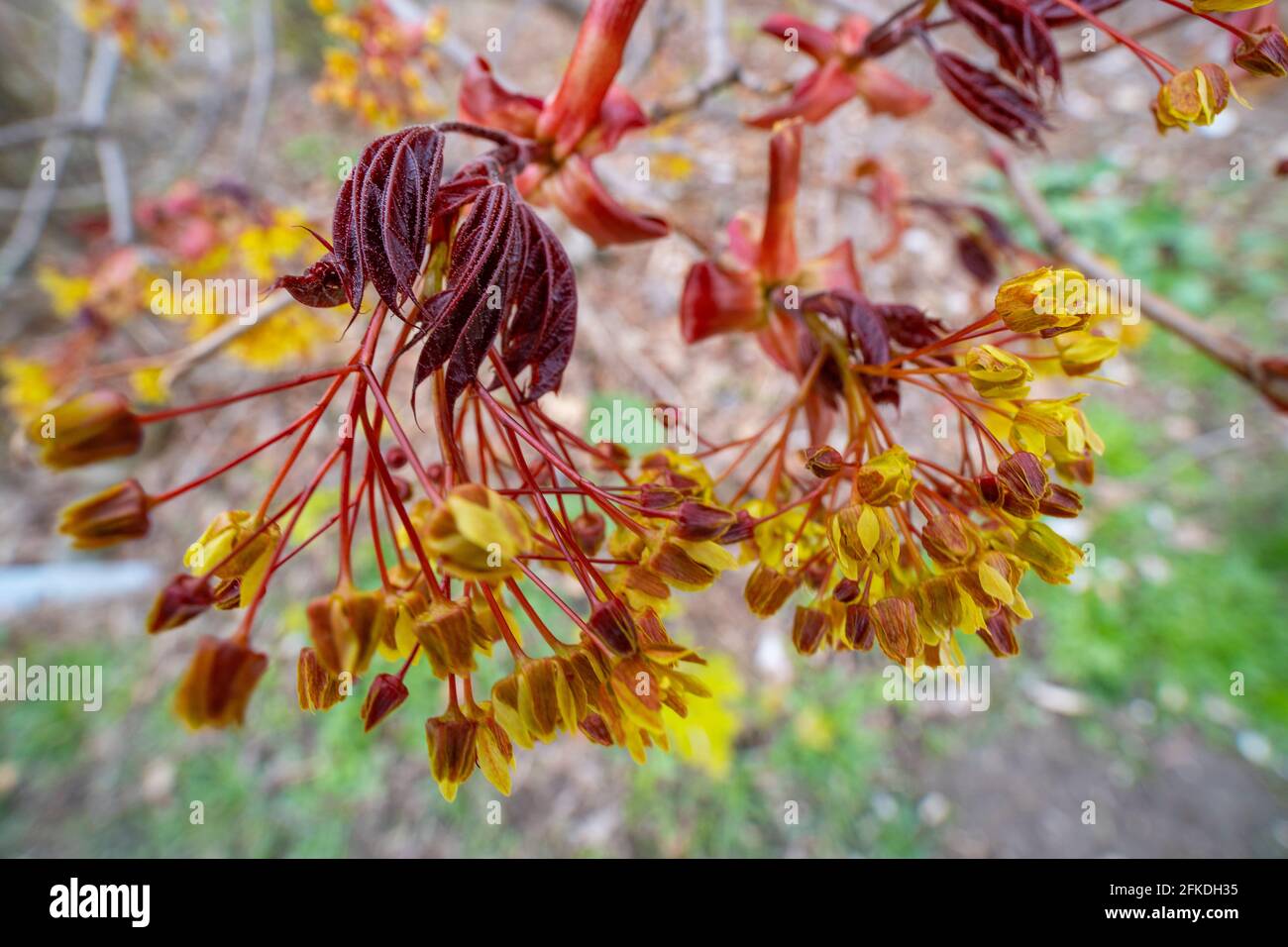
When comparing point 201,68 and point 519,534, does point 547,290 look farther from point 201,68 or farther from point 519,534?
point 201,68

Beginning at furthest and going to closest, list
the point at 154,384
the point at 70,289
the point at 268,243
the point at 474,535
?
the point at 70,289
the point at 268,243
the point at 154,384
the point at 474,535

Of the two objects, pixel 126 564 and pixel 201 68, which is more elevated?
pixel 201 68

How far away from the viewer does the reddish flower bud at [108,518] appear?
0.51 m

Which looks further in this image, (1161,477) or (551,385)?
(1161,477)

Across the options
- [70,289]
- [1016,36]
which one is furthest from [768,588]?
[70,289]

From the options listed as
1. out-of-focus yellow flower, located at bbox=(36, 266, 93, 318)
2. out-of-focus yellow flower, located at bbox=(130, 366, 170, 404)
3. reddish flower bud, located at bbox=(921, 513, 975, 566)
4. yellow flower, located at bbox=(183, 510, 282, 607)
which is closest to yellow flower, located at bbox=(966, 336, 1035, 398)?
reddish flower bud, located at bbox=(921, 513, 975, 566)

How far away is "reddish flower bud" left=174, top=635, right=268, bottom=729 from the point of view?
471 millimetres

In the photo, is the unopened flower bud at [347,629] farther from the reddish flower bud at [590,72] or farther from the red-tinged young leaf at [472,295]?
the reddish flower bud at [590,72]

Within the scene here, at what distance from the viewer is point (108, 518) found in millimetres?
523

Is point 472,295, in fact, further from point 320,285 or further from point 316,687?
point 316,687

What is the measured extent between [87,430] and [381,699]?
0.96 feet

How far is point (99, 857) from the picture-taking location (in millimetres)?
2158
